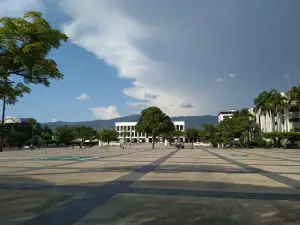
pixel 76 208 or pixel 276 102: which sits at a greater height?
pixel 276 102

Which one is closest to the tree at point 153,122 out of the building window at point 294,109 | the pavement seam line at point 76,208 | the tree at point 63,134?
the tree at point 63,134

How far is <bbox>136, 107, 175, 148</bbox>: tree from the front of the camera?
6668 cm

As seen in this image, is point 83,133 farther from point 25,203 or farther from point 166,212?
point 166,212

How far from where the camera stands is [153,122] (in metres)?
66.8

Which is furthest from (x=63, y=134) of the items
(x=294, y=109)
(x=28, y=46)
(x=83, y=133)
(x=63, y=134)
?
(x=28, y=46)

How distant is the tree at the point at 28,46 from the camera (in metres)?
8.16

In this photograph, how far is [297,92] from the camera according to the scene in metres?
56.8

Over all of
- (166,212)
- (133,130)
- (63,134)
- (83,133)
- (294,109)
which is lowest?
(166,212)

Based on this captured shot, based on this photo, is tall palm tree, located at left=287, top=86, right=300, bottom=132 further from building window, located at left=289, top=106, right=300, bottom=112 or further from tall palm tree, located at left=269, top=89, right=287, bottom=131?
building window, located at left=289, top=106, right=300, bottom=112

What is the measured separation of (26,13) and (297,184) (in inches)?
426

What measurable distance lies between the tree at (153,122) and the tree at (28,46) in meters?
57.3

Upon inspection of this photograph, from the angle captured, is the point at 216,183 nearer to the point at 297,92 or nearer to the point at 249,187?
the point at 249,187

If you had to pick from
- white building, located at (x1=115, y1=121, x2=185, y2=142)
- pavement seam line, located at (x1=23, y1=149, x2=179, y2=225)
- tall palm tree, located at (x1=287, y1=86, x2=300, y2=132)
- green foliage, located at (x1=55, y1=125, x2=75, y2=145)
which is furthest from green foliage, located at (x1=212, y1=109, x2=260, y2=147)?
white building, located at (x1=115, y1=121, x2=185, y2=142)

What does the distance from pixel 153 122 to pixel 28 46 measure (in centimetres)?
5911
